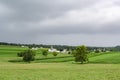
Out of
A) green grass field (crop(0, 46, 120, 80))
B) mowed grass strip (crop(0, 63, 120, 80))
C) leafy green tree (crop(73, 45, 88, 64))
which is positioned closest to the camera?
mowed grass strip (crop(0, 63, 120, 80))

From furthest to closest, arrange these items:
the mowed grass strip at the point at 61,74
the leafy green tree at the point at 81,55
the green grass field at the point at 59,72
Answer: the leafy green tree at the point at 81,55
the green grass field at the point at 59,72
the mowed grass strip at the point at 61,74

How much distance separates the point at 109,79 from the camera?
1355 inches

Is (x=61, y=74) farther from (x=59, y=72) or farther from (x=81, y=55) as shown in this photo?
(x=81, y=55)

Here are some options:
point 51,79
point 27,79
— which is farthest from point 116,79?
point 27,79

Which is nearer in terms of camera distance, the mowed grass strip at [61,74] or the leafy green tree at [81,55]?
the mowed grass strip at [61,74]

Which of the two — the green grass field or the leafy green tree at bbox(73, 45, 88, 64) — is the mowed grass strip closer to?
the green grass field

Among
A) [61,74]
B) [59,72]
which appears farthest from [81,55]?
[61,74]

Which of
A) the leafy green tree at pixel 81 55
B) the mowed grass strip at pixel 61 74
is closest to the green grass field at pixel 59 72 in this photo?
the mowed grass strip at pixel 61 74

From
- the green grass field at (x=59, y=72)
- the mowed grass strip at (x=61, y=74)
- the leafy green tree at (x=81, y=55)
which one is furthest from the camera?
the leafy green tree at (x=81, y=55)

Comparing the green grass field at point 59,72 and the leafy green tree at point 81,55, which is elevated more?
the leafy green tree at point 81,55

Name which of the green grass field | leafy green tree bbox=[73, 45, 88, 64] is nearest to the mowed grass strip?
the green grass field

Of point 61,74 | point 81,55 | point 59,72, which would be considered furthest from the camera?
point 81,55

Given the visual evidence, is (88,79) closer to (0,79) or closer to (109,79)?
(109,79)

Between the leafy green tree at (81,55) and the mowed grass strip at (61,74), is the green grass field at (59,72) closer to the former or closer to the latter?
the mowed grass strip at (61,74)
